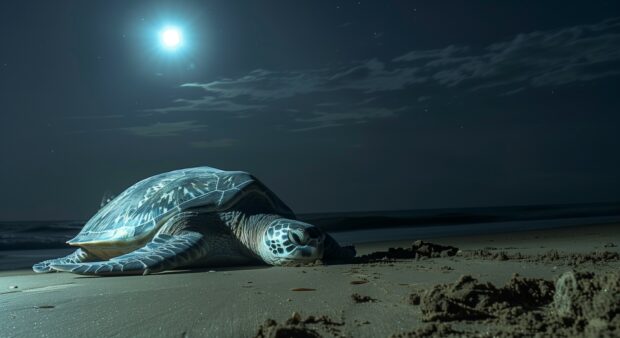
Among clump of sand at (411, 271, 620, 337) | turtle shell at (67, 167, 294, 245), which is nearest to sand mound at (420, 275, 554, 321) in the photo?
clump of sand at (411, 271, 620, 337)

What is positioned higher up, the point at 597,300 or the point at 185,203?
the point at 185,203

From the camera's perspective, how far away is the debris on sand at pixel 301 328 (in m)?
1.89

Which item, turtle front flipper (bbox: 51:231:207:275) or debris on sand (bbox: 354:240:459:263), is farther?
debris on sand (bbox: 354:240:459:263)

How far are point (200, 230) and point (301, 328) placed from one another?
14.0 feet

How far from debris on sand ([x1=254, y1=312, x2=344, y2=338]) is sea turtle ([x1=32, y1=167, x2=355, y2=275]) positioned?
3.16 m

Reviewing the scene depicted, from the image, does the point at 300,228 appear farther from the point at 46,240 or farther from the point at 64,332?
the point at 46,240

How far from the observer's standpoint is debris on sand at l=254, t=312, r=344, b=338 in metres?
1.89

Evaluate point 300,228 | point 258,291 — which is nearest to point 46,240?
point 300,228

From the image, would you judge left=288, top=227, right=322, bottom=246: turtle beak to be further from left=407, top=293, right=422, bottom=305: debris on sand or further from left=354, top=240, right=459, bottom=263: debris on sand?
left=407, top=293, right=422, bottom=305: debris on sand

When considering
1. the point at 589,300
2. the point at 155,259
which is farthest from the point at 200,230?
the point at 589,300

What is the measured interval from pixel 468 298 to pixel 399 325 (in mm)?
401

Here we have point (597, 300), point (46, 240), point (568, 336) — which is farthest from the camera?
point (46, 240)

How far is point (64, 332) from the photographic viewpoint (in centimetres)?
224

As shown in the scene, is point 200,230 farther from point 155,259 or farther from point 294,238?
point 294,238
